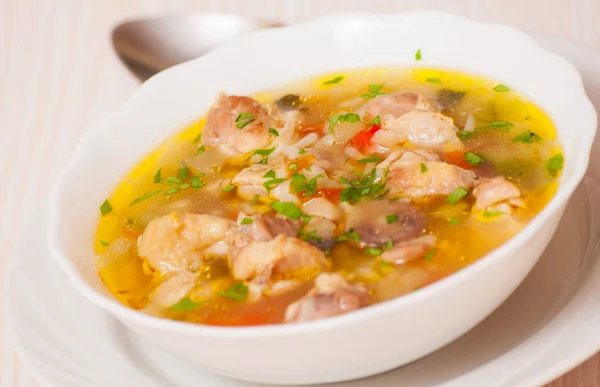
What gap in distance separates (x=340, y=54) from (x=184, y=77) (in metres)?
0.73

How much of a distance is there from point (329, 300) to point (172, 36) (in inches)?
112

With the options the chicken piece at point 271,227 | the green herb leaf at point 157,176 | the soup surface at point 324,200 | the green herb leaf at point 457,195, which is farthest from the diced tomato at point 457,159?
the green herb leaf at point 157,176

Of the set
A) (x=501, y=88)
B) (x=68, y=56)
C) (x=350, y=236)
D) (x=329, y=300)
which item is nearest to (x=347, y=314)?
(x=329, y=300)

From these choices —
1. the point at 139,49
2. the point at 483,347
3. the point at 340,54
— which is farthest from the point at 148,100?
the point at 483,347

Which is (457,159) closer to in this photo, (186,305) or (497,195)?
(497,195)

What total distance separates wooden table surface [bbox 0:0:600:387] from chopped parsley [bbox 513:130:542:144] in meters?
1.73

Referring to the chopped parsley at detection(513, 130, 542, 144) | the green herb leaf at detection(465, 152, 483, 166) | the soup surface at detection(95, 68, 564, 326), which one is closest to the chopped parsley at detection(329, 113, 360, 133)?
the soup surface at detection(95, 68, 564, 326)

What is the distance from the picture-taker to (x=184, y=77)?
358 cm

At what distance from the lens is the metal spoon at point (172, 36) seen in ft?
14.8

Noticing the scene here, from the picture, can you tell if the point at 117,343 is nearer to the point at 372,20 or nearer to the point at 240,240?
the point at 240,240

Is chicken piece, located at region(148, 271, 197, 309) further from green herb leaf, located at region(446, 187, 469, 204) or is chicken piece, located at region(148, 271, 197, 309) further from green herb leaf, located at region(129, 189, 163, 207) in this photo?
green herb leaf, located at region(446, 187, 469, 204)

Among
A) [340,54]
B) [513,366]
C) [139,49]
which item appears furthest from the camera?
[139,49]

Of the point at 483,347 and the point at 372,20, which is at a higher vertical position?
the point at 372,20

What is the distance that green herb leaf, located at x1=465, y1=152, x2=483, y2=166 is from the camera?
Result: 111 inches
